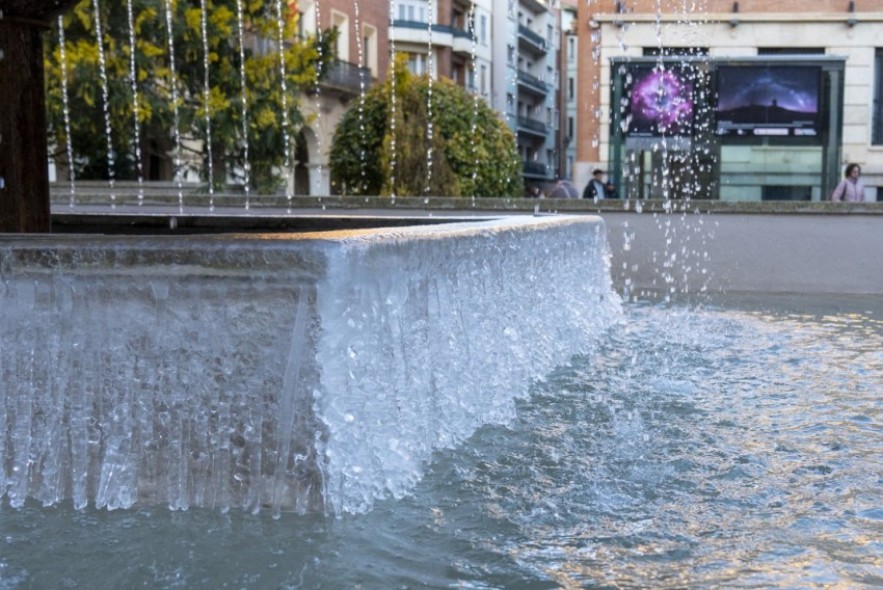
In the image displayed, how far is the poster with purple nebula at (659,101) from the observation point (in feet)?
54.6

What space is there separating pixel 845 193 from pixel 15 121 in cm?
1021

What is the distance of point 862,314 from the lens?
8.27m

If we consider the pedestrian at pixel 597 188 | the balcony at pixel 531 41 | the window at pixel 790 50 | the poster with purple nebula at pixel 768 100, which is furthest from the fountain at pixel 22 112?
the balcony at pixel 531 41

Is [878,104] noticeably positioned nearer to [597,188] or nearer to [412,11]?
[597,188]

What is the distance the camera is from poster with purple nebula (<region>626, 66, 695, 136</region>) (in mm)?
16641

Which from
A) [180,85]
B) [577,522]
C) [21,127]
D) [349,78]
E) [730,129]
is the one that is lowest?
[577,522]

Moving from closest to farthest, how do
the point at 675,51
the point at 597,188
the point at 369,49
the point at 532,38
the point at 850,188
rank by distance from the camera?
the point at 850,188
the point at 597,188
the point at 675,51
the point at 369,49
the point at 532,38

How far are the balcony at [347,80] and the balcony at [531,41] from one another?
82.9ft

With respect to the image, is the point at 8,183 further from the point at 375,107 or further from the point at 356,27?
the point at 356,27

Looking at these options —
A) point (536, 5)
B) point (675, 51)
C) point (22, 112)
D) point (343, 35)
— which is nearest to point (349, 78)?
point (343, 35)

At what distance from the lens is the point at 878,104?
21.6 meters

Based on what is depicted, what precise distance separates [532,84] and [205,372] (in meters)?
58.8

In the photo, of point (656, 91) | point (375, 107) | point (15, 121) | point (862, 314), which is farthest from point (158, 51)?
point (15, 121)

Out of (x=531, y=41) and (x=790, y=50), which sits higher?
(x=531, y=41)
